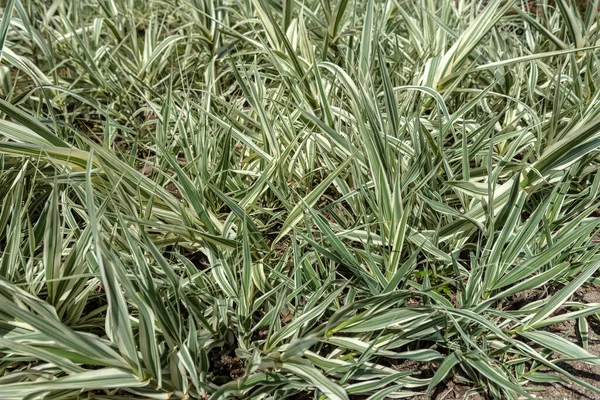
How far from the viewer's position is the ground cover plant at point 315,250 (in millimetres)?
1294

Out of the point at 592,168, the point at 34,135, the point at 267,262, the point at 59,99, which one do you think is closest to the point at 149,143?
the point at 59,99

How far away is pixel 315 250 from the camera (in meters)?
1.54

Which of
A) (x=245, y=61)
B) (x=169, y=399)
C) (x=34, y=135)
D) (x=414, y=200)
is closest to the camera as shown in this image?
(x=169, y=399)

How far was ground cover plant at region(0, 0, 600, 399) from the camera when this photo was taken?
1294 mm

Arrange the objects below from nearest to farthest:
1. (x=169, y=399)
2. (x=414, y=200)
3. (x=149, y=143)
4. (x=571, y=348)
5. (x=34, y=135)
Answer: (x=169, y=399), (x=571, y=348), (x=34, y=135), (x=414, y=200), (x=149, y=143)

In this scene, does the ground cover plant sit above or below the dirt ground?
above

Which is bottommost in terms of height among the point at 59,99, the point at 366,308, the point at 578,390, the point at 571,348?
the point at 578,390

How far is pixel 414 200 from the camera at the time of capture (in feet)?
5.47

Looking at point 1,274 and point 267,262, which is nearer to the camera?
point 1,274

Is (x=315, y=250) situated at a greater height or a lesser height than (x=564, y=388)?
greater

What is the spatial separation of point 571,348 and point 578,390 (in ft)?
0.39

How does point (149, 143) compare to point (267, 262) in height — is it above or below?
above

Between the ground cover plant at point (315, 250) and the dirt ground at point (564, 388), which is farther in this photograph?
the dirt ground at point (564, 388)

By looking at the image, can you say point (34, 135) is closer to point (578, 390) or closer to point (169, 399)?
point (169, 399)
